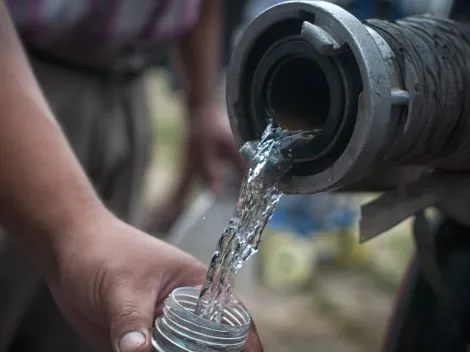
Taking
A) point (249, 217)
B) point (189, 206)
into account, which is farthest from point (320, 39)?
point (189, 206)

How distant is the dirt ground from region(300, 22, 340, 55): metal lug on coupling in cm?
119

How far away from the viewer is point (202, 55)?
138 cm

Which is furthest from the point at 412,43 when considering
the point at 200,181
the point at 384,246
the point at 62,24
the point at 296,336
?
the point at 384,246

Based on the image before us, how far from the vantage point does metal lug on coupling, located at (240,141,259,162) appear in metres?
0.49

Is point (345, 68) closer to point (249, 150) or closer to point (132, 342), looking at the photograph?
point (249, 150)

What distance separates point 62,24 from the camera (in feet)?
3.17

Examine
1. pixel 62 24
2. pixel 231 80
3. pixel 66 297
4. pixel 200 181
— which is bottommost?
pixel 200 181

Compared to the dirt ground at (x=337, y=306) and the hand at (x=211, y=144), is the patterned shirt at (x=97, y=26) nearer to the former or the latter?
the hand at (x=211, y=144)

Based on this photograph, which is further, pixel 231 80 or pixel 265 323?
pixel 265 323

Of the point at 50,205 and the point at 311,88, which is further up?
the point at 311,88

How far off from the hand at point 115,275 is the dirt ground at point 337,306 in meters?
1.00

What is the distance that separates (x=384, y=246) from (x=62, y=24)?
1.44 m

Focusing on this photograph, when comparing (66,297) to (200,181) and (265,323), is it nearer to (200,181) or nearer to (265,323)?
(200,181)

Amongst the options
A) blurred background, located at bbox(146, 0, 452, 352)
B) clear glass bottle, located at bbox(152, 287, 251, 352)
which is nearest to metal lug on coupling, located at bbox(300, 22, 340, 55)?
clear glass bottle, located at bbox(152, 287, 251, 352)
